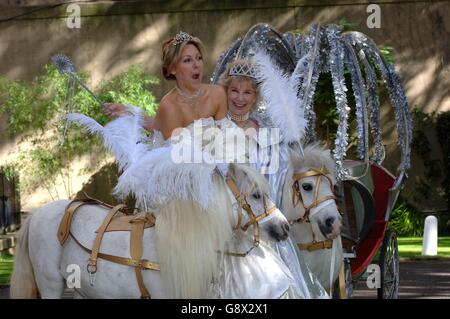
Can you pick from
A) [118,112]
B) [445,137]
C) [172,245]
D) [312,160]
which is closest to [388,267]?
[312,160]

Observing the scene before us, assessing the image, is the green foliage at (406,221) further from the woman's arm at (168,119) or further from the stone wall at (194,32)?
the woman's arm at (168,119)

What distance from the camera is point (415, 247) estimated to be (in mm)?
16500

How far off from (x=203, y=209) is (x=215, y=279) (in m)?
0.46

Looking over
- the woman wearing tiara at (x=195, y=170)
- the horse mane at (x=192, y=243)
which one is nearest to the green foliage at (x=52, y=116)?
the woman wearing tiara at (x=195, y=170)

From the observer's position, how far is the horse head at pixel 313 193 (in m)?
7.39

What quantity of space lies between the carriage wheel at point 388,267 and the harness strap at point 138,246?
377 centimetres

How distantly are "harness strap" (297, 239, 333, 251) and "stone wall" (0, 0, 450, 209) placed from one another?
12217 mm

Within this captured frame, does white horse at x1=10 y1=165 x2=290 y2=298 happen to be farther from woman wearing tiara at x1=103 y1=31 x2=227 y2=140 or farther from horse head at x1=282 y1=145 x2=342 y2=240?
horse head at x1=282 y1=145 x2=342 y2=240

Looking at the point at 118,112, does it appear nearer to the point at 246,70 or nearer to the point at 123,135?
the point at 123,135

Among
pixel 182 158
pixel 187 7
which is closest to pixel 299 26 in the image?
pixel 187 7

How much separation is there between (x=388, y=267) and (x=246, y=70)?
3.14 meters

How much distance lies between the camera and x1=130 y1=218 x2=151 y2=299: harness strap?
6328mm

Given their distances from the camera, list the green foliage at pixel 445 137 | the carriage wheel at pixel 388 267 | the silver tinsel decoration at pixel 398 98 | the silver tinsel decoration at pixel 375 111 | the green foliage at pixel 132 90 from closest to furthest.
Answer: the carriage wheel at pixel 388 267
the silver tinsel decoration at pixel 398 98
the silver tinsel decoration at pixel 375 111
the green foliage at pixel 132 90
the green foliage at pixel 445 137

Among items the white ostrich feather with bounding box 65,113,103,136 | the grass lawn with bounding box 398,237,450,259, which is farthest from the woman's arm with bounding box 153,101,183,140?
the grass lawn with bounding box 398,237,450,259
